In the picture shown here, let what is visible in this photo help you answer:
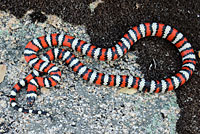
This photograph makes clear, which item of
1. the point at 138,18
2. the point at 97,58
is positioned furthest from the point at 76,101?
the point at 138,18

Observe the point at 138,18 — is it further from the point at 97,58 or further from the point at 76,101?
the point at 76,101

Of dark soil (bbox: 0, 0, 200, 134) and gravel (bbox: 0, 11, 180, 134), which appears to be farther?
dark soil (bbox: 0, 0, 200, 134)

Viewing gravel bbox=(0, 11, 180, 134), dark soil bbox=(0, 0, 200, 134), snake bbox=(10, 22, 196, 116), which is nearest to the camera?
gravel bbox=(0, 11, 180, 134)

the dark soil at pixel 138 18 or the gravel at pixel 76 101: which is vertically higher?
the dark soil at pixel 138 18

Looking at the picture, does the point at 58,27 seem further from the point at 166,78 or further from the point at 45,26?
the point at 166,78

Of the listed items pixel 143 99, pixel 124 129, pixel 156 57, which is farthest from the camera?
pixel 156 57

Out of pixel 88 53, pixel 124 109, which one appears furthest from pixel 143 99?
pixel 88 53
